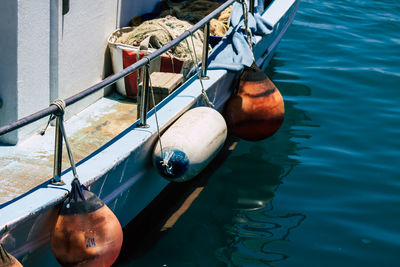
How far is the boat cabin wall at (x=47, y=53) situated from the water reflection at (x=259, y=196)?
5.30 ft

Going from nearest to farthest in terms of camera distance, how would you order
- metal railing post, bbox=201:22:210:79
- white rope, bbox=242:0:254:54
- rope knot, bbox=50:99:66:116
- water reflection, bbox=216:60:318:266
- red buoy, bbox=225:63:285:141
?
rope knot, bbox=50:99:66:116 → water reflection, bbox=216:60:318:266 → metal railing post, bbox=201:22:210:79 → red buoy, bbox=225:63:285:141 → white rope, bbox=242:0:254:54

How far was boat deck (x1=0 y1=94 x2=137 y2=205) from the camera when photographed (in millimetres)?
3953

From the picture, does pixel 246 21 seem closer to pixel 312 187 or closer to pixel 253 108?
pixel 253 108

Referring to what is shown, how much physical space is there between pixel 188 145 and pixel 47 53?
1488 millimetres

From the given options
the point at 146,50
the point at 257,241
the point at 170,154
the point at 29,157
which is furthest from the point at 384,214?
the point at 29,157

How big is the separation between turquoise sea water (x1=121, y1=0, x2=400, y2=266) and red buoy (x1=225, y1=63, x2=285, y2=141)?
0.50 meters

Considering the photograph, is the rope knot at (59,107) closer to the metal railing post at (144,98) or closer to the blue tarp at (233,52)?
the metal railing post at (144,98)

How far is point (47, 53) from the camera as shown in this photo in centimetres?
455

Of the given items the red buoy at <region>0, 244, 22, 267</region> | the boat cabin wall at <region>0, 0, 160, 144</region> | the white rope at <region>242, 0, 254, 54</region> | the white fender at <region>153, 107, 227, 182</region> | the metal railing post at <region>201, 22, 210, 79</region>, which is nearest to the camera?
the red buoy at <region>0, 244, 22, 267</region>

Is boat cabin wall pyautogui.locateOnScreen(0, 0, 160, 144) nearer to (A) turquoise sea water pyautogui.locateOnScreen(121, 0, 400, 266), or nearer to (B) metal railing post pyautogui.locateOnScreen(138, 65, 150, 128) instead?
(B) metal railing post pyautogui.locateOnScreen(138, 65, 150, 128)

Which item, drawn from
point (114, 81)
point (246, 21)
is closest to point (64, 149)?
point (114, 81)

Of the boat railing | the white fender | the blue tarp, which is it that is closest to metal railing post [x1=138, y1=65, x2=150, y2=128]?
the boat railing

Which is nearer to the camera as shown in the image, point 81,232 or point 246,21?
point 81,232

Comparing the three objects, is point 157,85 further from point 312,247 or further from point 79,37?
point 312,247
